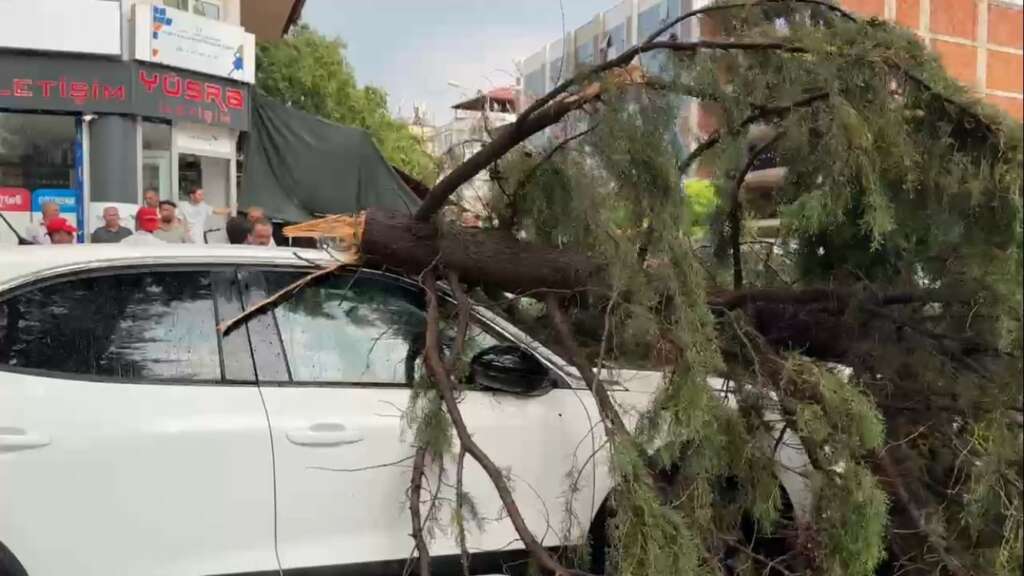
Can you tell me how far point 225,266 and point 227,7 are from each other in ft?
36.7

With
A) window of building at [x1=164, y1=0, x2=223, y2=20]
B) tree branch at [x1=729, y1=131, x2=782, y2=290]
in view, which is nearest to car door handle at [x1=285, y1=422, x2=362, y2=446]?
tree branch at [x1=729, y1=131, x2=782, y2=290]

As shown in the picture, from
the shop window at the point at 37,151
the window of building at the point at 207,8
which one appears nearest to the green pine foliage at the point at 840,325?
the shop window at the point at 37,151

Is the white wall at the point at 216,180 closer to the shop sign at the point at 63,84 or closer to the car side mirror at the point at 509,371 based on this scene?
the shop sign at the point at 63,84

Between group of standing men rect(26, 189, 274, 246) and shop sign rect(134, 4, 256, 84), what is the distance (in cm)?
197

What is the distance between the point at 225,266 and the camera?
313 centimetres

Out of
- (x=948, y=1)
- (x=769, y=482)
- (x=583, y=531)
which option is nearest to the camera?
(x=948, y=1)

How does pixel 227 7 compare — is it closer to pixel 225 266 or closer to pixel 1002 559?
pixel 225 266

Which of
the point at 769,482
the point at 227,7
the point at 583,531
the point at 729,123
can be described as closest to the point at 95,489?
the point at 583,531

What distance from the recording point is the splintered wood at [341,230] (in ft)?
10.8

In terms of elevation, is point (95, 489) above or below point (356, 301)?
below

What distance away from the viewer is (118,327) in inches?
115

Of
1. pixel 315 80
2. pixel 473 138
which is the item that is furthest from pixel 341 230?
pixel 315 80

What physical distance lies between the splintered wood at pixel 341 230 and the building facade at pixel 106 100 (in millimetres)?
7864

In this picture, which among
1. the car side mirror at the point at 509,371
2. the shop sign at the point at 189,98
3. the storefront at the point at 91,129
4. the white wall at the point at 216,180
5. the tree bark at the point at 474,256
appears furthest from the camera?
the white wall at the point at 216,180
